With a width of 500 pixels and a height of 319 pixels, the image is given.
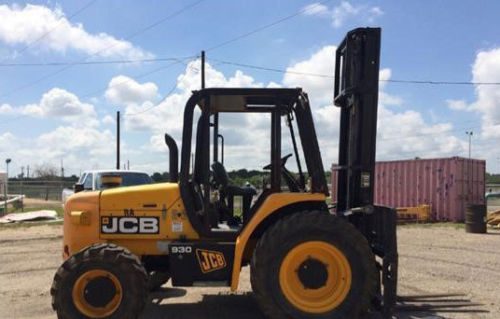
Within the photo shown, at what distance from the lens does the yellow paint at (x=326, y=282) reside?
19.5ft

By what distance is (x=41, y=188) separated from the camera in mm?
39656

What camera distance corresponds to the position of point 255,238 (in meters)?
6.35

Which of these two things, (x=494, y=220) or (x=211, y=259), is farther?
(x=494, y=220)

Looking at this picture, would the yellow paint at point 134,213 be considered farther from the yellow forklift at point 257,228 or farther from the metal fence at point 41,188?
the metal fence at point 41,188

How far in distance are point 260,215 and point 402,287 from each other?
3543mm

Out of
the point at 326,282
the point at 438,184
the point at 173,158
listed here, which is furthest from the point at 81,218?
the point at 438,184

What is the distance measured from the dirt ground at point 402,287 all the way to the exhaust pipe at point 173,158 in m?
1.69

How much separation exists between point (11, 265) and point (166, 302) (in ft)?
16.3

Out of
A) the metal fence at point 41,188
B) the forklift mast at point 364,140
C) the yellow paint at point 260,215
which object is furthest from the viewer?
A: the metal fence at point 41,188

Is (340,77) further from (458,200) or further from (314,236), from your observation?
(458,200)

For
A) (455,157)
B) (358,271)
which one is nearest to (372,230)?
(358,271)

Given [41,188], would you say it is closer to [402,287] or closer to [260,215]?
[402,287]

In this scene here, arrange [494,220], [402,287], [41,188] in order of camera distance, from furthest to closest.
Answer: [41,188] → [494,220] → [402,287]

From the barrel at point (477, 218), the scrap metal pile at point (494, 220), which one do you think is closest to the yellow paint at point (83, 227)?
the barrel at point (477, 218)
